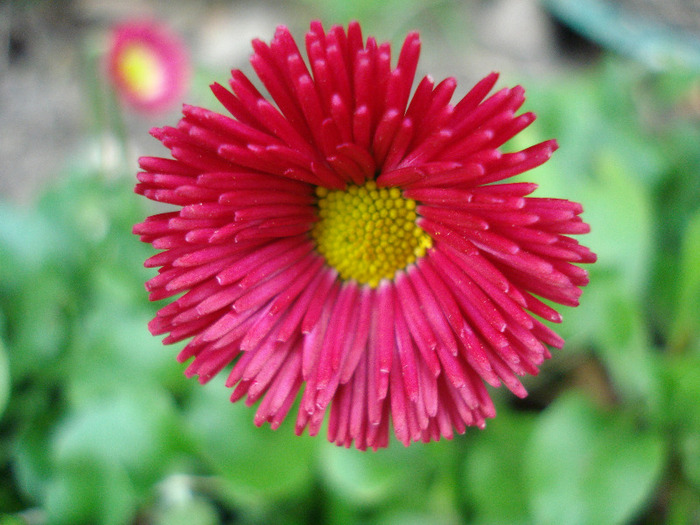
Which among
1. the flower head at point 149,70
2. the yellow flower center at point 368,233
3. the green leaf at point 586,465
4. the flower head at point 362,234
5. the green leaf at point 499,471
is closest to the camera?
the flower head at point 362,234

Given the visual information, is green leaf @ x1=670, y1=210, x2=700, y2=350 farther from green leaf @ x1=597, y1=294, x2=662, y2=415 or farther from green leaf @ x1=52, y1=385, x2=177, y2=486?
green leaf @ x1=52, y1=385, x2=177, y2=486

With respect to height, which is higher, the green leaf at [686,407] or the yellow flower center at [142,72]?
the yellow flower center at [142,72]

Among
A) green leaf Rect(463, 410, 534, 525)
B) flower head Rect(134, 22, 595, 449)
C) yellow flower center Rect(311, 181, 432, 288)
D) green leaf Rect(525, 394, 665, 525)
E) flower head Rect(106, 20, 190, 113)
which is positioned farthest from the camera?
flower head Rect(106, 20, 190, 113)

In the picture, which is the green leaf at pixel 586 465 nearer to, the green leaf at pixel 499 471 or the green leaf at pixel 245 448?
the green leaf at pixel 499 471

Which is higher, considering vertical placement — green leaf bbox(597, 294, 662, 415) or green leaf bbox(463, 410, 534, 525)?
green leaf bbox(597, 294, 662, 415)

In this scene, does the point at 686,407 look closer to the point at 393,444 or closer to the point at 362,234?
the point at 393,444

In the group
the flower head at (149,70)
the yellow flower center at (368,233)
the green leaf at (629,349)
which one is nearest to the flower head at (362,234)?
the yellow flower center at (368,233)

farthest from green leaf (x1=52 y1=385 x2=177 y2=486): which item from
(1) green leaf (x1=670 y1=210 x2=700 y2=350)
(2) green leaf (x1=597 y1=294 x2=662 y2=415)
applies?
(1) green leaf (x1=670 y1=210 x2=700 y2=350)

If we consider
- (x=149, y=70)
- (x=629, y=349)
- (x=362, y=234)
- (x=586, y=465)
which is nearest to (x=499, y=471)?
(x=586, y=465)
